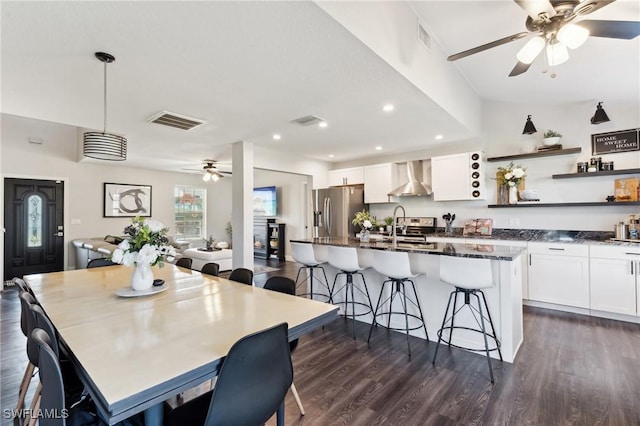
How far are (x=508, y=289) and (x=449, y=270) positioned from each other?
0.51 m

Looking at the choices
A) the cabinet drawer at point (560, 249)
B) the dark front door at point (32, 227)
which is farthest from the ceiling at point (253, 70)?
the dark front door at point (32, 227)

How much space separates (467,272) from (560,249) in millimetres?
2188

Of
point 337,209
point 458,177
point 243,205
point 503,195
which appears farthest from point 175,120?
point 503,195

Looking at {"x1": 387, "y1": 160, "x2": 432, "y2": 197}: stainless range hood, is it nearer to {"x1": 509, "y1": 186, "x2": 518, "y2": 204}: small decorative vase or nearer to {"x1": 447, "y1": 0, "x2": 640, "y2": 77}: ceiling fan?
{"x1": 509, "y1": 186, "x2": 518, "y2": 204}: small decorative vase

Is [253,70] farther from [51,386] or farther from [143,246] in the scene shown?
[51,386]

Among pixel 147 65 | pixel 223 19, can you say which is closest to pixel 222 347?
pixel 223 19

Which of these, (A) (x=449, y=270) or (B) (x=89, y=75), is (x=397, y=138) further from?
(B) (x=89, y=75)

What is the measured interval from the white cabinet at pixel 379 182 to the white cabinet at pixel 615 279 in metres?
3.07

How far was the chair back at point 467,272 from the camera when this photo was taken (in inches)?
95.4

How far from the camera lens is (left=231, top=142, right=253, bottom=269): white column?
4.68 m

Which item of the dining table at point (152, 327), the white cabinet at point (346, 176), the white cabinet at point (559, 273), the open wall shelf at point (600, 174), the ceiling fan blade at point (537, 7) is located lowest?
the white cabinet at point (559, 273)

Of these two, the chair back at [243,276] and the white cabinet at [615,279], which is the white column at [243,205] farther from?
the white cabinet at [615,279]

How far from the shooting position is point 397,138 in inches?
186

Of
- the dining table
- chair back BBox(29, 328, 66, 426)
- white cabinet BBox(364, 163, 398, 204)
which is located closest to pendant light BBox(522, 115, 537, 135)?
white cabinet BBox(364, 163, 398, 204)
